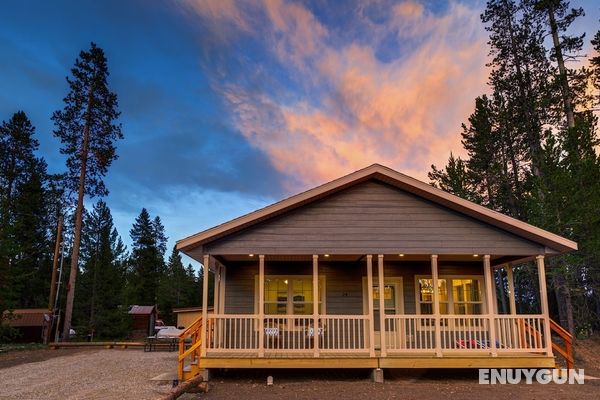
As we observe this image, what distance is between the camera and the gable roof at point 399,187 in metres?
10.5

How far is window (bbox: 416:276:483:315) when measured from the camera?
1249 centimetres

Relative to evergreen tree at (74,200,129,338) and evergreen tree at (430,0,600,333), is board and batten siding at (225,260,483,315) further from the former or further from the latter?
evergreen tree at (74,200,129,338)

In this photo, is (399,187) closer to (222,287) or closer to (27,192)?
(222,287)

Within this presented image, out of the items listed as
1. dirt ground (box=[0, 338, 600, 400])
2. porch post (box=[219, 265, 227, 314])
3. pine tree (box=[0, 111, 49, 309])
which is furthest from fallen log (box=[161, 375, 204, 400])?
pine tree (box=[0, 111, 49, 309])

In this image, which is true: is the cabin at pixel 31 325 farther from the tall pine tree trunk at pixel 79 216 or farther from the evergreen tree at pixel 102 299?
the tall pine tree trunk at pixel 79 216

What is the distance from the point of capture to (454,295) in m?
12.7

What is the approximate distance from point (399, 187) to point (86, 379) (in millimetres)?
9163

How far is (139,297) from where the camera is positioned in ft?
142

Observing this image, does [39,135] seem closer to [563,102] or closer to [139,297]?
[139,297]

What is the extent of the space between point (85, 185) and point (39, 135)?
14605 mm

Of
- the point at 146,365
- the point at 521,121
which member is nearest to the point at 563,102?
the point at 521,121

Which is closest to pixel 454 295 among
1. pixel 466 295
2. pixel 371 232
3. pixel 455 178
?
pixel 466 295

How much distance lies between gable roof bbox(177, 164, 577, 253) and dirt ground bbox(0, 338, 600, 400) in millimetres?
3244

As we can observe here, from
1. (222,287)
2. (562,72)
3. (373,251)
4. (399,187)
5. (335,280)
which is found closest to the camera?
(373,251)
